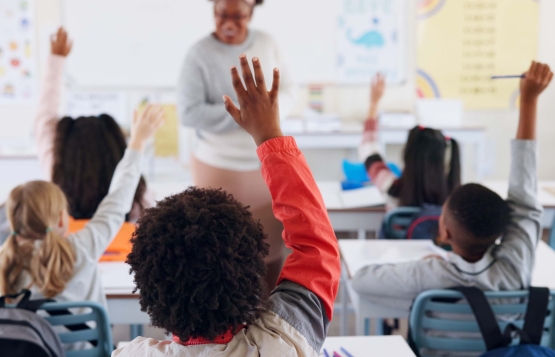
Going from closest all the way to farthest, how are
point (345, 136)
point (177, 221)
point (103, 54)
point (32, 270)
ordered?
point (177, 221), point (32, 270), point (345, 136), point (103, 54)

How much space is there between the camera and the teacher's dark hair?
2248 millimetres

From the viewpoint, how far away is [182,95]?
87.1 inches

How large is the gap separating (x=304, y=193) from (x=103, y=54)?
439cm

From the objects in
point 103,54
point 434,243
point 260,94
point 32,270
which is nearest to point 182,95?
point 32,270

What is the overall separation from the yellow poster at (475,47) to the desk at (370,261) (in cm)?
286

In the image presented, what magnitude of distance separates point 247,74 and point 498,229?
3.34 feet

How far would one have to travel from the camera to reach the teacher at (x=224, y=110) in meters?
2.15

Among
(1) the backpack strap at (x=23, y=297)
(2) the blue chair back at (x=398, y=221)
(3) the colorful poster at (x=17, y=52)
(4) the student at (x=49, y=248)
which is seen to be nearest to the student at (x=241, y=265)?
(1) the backpack strap at (x=23, y=297)

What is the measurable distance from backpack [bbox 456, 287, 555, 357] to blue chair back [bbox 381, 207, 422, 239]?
86 centimetres

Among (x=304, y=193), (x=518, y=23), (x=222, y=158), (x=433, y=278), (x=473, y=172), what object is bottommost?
(x=473, y=172)

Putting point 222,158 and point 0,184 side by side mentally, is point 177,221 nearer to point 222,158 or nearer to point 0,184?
point 222,158

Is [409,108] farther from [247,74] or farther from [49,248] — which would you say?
[247,74]

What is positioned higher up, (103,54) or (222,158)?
(103,54)

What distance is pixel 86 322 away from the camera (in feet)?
5.36
